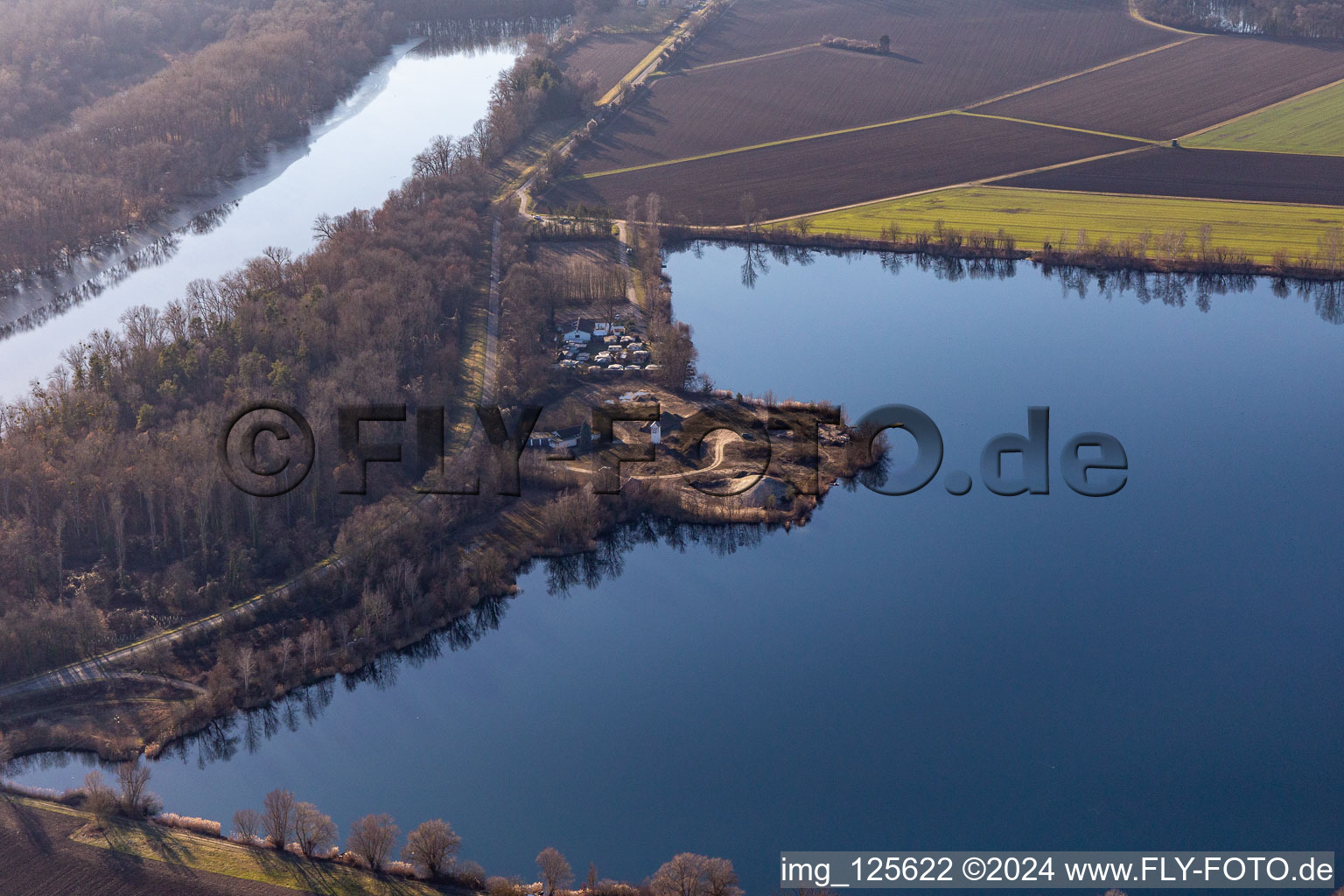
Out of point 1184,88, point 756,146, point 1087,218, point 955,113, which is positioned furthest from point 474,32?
point 1087,218

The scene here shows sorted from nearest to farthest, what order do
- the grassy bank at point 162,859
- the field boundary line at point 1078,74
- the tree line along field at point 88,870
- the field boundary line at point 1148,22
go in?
the tree line along field at point 88,870 → the grassy bank at point 162,859 → the field boundary line at point 1078,74 → the field boundary line at point 1148,22

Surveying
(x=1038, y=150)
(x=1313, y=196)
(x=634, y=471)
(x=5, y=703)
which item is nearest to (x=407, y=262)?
(x=634, y=471)

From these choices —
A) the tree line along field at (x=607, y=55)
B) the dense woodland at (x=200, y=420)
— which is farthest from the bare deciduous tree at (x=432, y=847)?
the tree line along field at (x=607, y=55)

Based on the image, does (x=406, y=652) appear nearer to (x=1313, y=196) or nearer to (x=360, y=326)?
(x=360, y=326)

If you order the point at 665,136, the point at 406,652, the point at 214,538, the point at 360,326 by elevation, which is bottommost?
the point at 406,652

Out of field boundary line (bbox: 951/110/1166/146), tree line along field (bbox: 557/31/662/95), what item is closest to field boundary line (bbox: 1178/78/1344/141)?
field boundary line (bbox: 951/110/1166/146)

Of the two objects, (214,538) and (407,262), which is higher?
(407,262)

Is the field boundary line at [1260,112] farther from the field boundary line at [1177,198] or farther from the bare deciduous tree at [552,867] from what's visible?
the bare deciduous tree at [552,867]
